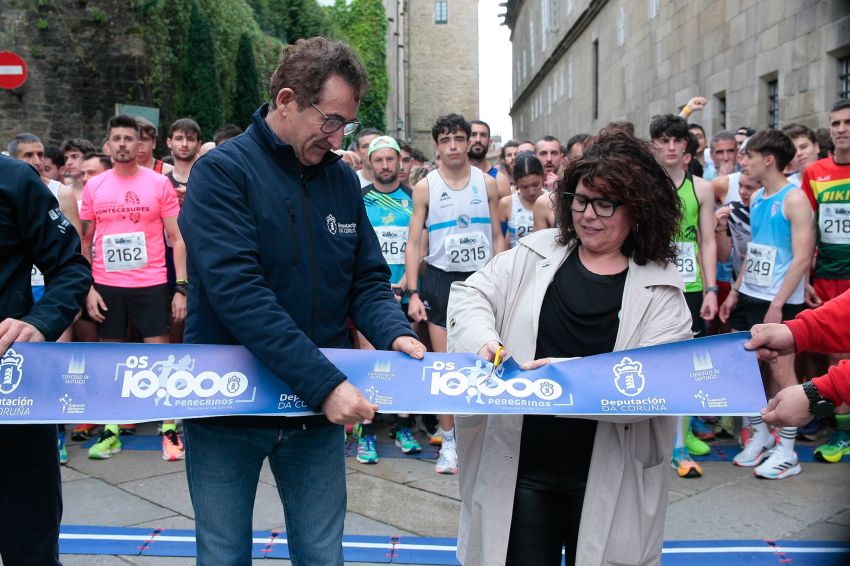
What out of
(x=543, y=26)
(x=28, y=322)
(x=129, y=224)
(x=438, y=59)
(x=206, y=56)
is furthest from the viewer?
(x=438, y=59)

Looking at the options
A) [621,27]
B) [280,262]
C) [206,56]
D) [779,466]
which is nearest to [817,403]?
[280,262]

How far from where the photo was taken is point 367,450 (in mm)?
6316

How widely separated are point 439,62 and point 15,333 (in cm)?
6418

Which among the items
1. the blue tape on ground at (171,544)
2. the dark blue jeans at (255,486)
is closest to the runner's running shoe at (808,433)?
the blue tape on ground at (171,544)

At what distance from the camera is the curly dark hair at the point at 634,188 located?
115 inches

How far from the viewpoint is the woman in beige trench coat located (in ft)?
9.29

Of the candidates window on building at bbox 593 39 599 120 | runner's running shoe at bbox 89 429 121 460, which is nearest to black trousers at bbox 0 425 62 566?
runner's running shoe at bbox 89 429 121 460

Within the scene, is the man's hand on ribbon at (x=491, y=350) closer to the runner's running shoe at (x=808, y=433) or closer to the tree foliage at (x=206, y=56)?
the runner's running shoe at (x=808, y=433)

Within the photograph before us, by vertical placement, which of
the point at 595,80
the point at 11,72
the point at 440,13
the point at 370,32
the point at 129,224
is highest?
the point at 440,13

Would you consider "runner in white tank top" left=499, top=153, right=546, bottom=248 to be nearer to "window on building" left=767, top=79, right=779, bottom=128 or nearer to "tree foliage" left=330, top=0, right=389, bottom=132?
"window on building" left=767, top=79, right=779, bottom=128

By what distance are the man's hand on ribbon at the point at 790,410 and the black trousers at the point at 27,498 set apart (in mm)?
2487

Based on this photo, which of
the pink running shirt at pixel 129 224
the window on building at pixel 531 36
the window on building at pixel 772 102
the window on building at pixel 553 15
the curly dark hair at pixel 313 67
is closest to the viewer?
the curly dark hair at pixel 313 67

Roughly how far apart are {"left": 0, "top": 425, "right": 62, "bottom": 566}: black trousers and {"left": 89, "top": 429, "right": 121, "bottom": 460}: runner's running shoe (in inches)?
140

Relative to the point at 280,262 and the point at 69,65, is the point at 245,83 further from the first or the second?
the point at 280,262
